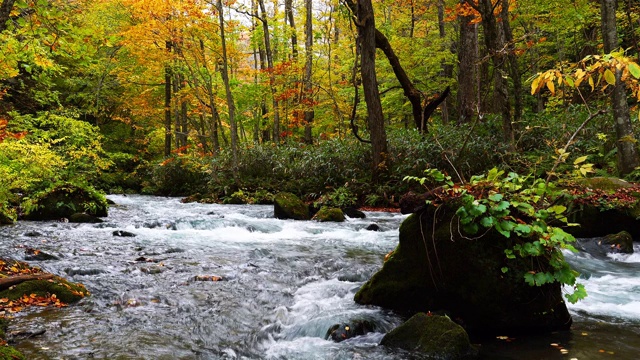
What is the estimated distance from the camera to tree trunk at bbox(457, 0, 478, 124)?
46.4ft

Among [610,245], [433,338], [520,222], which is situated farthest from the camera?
[610,245]

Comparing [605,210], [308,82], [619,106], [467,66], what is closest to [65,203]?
[308,82]

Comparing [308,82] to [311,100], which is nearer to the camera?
[308,82]

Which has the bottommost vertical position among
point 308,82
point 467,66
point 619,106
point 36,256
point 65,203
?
point 36,256

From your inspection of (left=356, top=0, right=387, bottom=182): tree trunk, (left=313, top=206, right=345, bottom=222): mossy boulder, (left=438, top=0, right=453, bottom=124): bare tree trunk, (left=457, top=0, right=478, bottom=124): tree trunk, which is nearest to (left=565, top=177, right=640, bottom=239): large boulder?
(left=313, top=206, right=345, bottom=222): mossy boulder

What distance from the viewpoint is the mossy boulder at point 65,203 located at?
33.7 feet

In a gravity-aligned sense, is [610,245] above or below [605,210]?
below

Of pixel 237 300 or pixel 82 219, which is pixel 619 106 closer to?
pixel 237 300

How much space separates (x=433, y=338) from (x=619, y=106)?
9049mm

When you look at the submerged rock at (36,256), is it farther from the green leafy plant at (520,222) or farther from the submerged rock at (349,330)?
the green leafy plant at (520,222)

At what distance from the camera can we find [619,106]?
9.60 metres

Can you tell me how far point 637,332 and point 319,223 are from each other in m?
7.32

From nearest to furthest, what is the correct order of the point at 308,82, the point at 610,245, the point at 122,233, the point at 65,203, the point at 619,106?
the point at 610,245
the point at 122,233
the point at 619,106
the point at 65,203
the point at 308,82

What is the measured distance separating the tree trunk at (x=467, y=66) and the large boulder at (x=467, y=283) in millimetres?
11009
